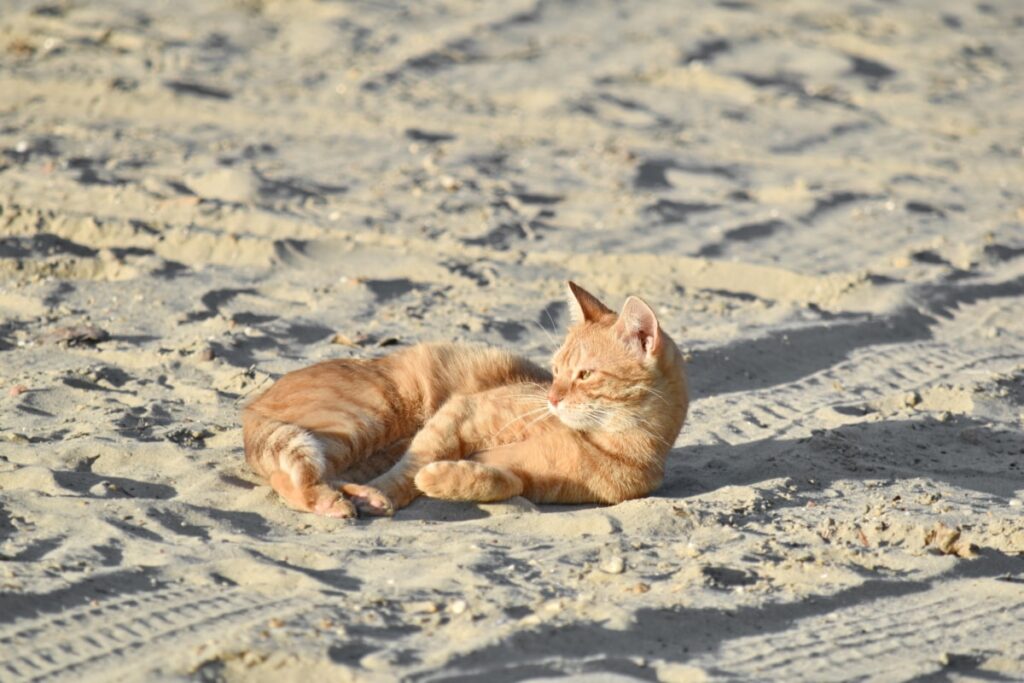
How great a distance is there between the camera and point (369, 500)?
4863 mm

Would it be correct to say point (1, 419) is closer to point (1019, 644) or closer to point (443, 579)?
point (443, 579)

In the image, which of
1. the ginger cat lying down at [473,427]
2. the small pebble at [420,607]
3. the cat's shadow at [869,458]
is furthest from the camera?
the cat's shadow at [869,458]

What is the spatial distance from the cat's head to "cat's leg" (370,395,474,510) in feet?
1.26

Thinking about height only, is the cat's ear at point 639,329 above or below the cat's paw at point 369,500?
above

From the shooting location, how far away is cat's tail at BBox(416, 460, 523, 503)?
490 centimetres

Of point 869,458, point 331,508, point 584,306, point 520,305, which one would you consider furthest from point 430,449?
point 520,305

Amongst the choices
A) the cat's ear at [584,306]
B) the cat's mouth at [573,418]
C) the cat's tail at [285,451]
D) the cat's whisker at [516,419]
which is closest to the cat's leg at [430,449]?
the cat's whisker at [516,419]

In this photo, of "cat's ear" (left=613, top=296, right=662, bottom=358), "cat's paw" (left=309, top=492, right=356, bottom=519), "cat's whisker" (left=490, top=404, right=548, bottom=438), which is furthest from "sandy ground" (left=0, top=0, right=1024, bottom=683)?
"cat's ear" (left=613, top=296, right=662, bottom=358)

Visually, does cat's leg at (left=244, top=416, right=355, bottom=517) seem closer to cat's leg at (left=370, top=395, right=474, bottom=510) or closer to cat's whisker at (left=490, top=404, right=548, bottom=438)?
cat's leg at (left=370, top=395, right=474, bottom=510)

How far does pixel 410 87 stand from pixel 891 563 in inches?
299

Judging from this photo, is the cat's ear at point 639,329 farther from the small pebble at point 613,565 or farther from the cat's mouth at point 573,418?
the small pebble at point 613,565

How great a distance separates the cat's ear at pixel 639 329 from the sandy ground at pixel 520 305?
0.59m

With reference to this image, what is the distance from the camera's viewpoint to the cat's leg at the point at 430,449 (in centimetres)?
501

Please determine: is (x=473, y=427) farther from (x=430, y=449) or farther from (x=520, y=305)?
(x=520, y=305)
